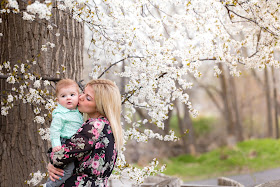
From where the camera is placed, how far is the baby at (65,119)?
2.56 meters

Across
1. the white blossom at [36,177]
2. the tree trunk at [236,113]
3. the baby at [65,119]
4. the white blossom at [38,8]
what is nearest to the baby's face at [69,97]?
the baby at [65,119]

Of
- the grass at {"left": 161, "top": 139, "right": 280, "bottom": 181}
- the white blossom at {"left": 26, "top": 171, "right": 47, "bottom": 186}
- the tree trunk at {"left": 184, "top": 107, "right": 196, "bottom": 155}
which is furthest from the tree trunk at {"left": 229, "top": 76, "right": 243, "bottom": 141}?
the white blossom at {"left": 26, "top": 171, "right": 47, "bottom": 186}

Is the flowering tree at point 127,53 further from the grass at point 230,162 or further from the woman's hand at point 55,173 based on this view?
the grass at point 230,162

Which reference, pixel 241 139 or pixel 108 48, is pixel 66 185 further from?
pixel 241 139

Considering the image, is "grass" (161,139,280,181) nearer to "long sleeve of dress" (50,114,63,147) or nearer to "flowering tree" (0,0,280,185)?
"flowering tree" (0,0,280,185)

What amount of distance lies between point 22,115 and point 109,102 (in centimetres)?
191

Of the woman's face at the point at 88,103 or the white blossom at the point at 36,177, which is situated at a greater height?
the woman's face at the point at 88,103

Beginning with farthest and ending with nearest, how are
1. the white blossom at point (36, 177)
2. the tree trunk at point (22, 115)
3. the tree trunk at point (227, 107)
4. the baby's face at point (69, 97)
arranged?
the tree trunk at point (227, 107), the tree trunk at point (22, 115), the white blossom at point (36, 177), the baby's face at point (69, 97)

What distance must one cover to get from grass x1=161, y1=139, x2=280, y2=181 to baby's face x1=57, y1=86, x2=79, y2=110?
1056 cm

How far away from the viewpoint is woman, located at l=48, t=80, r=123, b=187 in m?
2.48

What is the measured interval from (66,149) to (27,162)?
6.27ft

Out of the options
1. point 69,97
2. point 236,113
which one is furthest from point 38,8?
point 236,113

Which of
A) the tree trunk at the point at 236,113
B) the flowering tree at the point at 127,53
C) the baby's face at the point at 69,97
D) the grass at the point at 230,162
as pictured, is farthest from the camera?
the tree trunk at the point at 236,113

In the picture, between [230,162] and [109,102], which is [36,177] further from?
[230,162]
